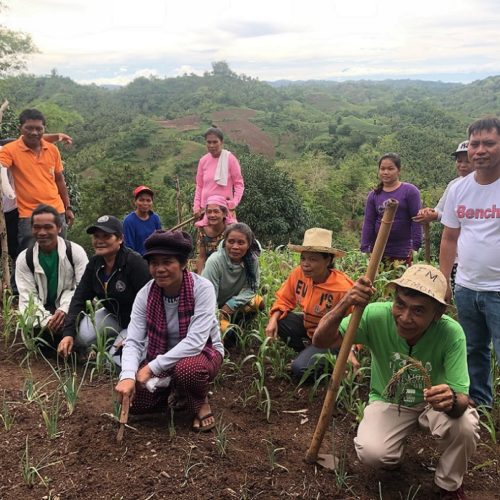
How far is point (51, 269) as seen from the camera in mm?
3973

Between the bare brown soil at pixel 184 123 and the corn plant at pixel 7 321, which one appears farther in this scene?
the bare brown soil at pixel 184 123

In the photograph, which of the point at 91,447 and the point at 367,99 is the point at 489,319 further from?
the point at 367,99

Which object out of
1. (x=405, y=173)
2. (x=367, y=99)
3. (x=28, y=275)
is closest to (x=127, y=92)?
(x=367, y=99)

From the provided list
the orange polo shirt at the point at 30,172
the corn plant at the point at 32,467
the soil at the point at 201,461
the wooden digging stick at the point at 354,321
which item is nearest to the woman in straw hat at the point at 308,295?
the soil at the point at 201,461

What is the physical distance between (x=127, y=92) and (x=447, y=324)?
138 metres

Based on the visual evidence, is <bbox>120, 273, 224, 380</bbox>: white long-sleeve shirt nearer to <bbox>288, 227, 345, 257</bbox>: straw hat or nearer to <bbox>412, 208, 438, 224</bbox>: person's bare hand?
<bbox>288, 227, 345, 257</bbox>: straw hat

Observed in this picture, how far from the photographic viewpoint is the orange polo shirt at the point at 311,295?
343cm

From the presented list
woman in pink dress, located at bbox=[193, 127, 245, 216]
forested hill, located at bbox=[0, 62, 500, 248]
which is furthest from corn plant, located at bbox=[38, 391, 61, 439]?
forested hill, located at bbox=[0, 62, 500, 248]

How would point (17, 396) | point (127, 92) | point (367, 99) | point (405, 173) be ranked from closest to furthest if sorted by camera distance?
1. point (17, 396)
2. point (405, 173)
3. point (127, 92)
4. point (367, 99)

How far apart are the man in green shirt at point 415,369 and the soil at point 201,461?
206 mm

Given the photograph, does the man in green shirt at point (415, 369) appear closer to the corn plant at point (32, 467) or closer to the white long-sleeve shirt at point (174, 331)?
the white long-sleeve shirt at point (174, 331)

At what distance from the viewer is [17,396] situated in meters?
3.26

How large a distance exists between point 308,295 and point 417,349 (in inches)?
44.6

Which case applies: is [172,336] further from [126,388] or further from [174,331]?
[126,388]
